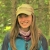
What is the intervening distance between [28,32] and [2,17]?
4003 millimetres

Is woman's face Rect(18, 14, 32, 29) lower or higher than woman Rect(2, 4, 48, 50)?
higher

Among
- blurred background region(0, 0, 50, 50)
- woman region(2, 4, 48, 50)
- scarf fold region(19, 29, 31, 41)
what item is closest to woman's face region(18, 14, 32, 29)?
woman region(2, 4, 48, 50)

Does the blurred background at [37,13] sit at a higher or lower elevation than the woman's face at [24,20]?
lower

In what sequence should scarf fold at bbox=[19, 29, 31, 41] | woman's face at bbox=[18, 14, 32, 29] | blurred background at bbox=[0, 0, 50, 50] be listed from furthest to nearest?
blurred background at bbox=[0, 0, 50, 50]
scarf fold at bbox=[19, 29, 31, 41]
woman's face at bbox=[18, 14, 32, 29]

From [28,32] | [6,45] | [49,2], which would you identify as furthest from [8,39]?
[49,2]

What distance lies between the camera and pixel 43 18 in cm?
771

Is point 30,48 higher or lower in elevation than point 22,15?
lower

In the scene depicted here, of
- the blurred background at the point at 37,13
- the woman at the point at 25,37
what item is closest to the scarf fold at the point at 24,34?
the woman at the point at 25,37

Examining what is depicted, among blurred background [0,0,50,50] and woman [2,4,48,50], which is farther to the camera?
blurred background [0,0,50,50]

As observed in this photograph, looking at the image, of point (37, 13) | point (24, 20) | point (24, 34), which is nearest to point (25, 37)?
point (24, 34)

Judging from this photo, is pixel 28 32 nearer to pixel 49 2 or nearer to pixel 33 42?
Result: pixel 33 42

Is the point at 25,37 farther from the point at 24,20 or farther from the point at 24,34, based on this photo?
the point at 24,20

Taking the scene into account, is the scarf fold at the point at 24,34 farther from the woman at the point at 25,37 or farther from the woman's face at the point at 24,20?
the woman's face at the point at 24,20

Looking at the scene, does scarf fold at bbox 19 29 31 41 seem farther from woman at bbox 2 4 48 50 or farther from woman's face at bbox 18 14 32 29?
woman's face at bbox 18 14 32 29
